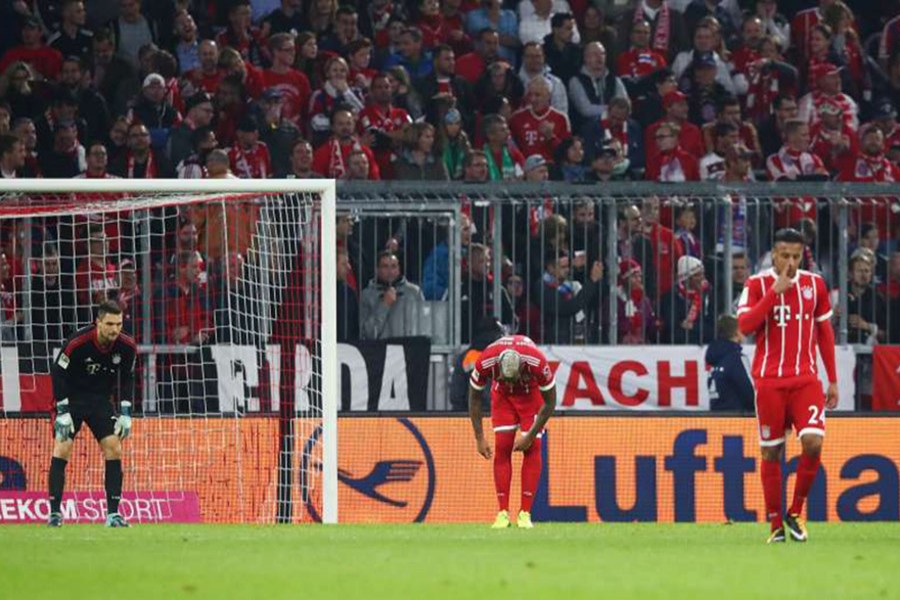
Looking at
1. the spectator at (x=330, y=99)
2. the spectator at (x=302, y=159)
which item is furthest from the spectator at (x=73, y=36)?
the spectator at (x=302, y=159)

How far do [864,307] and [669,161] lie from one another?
10.7 feet

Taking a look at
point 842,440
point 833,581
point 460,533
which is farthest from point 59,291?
point 833,581

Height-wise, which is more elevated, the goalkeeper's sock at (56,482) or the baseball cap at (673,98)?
the baseball cap at (673,98)

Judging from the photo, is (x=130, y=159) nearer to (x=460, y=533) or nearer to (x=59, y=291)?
(x=59, y=291)

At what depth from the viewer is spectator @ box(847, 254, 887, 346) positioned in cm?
1939

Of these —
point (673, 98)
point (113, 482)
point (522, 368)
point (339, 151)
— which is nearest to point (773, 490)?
point (522, 368)

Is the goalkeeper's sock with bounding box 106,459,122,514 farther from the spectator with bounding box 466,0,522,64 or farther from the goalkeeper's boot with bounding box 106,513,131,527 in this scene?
the spectator with bounding box 466,0,522,64

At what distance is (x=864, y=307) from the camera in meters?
19.6

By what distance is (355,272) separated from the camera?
1886 cm

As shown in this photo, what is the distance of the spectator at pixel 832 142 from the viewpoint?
22438 millimetres

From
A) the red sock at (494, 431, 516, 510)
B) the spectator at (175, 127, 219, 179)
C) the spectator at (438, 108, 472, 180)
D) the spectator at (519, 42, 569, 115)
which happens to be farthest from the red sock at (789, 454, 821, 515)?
the spectator at (519, 42, 569, 115)

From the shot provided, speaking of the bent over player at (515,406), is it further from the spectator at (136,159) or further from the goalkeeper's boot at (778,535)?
the spectator at (136,159)

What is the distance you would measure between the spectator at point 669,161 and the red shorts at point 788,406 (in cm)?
915

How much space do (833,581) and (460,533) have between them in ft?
14.8
